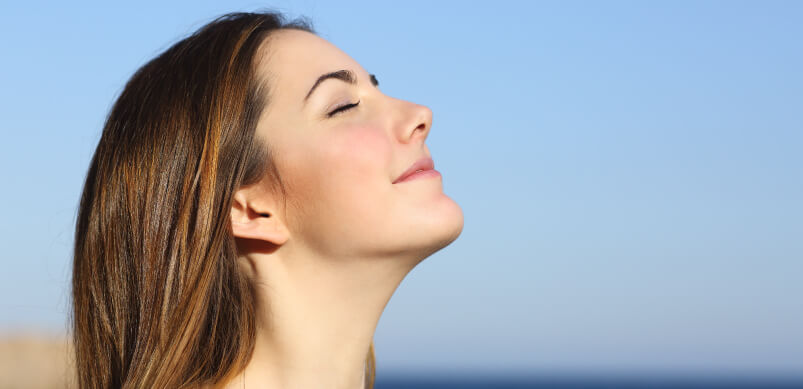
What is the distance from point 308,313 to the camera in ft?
9.95

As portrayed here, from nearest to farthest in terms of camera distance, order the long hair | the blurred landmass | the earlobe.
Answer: the long hair, the earlobe, the blurred landmass

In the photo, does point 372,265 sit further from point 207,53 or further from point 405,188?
point 207,53

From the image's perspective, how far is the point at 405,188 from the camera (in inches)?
115

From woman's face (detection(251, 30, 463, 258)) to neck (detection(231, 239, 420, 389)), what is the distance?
8cm

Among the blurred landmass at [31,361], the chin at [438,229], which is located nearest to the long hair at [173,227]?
the chin at [438,229]

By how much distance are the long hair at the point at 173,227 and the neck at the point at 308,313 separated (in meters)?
0.08

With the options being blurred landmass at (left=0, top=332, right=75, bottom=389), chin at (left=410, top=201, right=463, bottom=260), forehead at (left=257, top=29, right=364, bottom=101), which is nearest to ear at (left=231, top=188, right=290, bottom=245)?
forehead at (left=257, top=29, right=364, bottom=101)

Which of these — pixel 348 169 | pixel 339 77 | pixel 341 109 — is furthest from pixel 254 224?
pixel 339 77

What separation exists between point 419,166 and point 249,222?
0.61 metres

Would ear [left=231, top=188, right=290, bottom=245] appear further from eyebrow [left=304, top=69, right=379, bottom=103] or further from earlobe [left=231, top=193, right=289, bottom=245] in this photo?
eyebrow [left=304, top=69, right=379, bottom=103]

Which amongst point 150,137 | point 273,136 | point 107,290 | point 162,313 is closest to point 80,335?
point 107,290

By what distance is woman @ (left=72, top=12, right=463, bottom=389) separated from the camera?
113 inches

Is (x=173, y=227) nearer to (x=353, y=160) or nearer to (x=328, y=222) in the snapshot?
(x=328, y=222)

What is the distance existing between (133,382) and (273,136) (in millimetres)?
916
